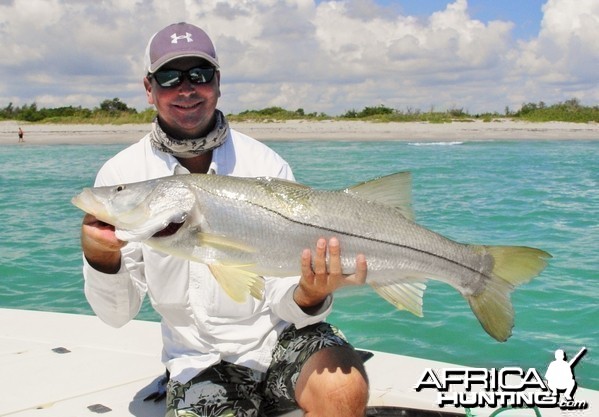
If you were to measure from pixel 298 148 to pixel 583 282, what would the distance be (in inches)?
1043

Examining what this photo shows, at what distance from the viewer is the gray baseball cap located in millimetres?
3211

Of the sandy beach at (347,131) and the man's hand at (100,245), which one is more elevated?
the man's hand at (100,245)

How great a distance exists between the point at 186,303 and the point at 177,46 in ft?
4.00

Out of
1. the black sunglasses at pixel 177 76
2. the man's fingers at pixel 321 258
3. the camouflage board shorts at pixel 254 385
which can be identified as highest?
the black sunglasses at pixel 177 76

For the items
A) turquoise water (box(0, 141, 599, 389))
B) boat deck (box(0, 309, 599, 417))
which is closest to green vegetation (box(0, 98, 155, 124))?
turquoise water (box(0, 141, 599, 389))

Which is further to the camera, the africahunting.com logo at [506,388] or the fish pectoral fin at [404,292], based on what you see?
the africahunting.com logo at [506,388]

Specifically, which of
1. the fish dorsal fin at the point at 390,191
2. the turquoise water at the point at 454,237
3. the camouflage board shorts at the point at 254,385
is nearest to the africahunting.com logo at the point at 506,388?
the camouflage board shorts at the point at 254,385

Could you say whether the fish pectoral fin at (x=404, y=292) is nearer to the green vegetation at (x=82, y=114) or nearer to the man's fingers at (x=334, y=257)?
the man's fingers at (x=334, y=257)

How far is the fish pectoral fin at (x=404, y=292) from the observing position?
9.32 feet

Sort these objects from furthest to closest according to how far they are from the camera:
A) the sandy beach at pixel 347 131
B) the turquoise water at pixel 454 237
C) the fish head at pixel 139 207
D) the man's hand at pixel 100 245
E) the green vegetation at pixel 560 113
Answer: the green vegetation at pixel 560 113, the sandy beach at pixel 347 131, the turquoise water at pixel 454 237, the man's hand at pixel 100 245, the fish head at pixel 139 207

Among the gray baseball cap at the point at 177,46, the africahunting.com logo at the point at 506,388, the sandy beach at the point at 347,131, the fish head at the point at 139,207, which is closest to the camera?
the fish head at the point at 139,207

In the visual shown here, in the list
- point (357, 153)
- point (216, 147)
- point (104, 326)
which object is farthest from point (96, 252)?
point (357, 153)

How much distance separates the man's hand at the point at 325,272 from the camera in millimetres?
2691

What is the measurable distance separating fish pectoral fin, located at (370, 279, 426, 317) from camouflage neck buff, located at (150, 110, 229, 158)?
3.50 feet
